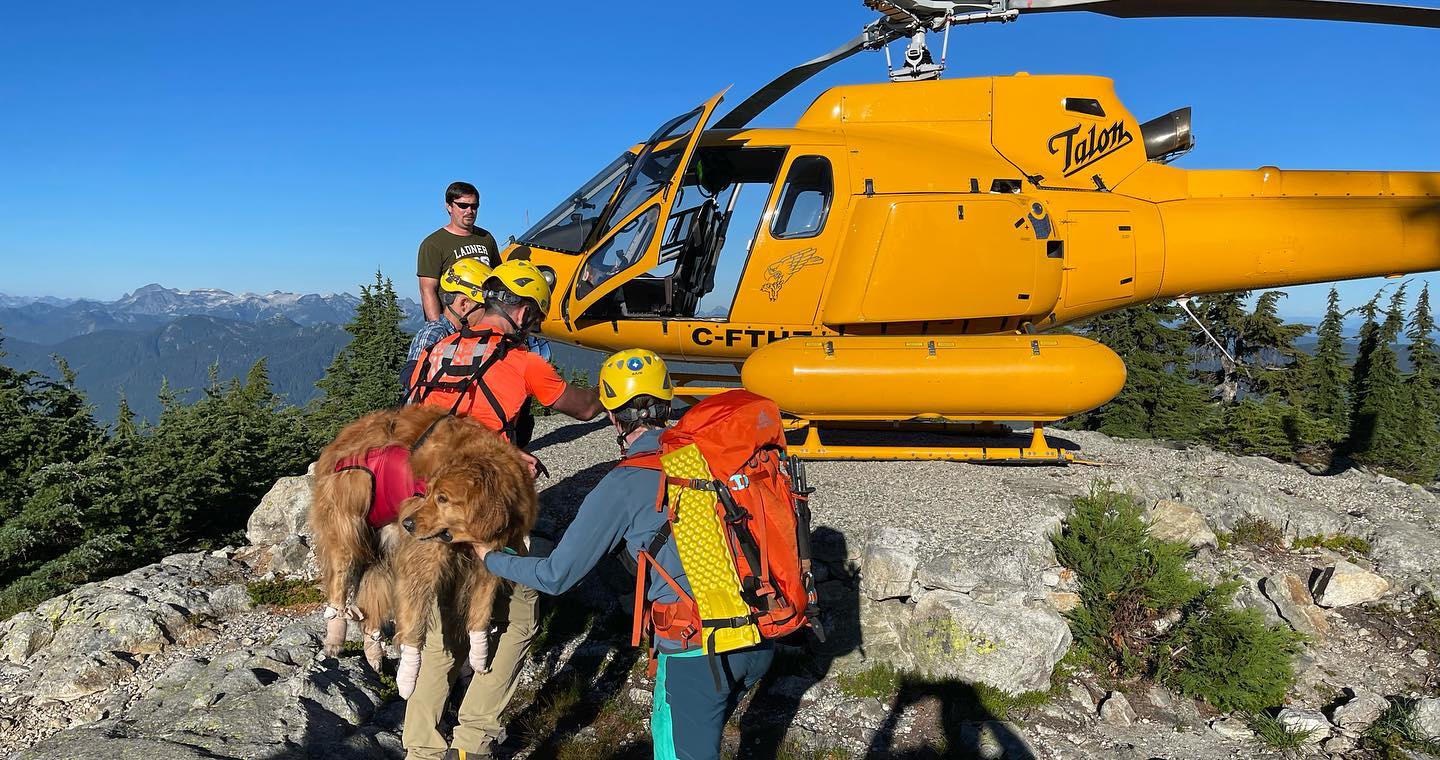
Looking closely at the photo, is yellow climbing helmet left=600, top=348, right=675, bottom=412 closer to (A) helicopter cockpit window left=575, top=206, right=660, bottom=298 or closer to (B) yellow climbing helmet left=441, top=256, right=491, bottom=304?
(B) yellow climbing helmet left=441, top=256, right=491, bottom=304

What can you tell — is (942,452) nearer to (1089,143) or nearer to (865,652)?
(865,652)

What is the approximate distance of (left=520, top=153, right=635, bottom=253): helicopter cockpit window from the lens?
22.9 ft

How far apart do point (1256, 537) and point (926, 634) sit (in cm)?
363

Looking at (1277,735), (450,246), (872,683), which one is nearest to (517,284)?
(450,246)

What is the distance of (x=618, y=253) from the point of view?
6.78 m

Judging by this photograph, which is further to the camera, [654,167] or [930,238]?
[654,167]

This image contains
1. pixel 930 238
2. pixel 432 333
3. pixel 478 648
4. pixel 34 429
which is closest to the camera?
pixel 478 648

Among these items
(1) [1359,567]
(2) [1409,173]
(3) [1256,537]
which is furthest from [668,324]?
(2) [1409,173]

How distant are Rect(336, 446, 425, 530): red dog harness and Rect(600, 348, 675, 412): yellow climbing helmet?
0.74m

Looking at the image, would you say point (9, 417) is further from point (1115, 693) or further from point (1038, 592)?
point (1115, 693)

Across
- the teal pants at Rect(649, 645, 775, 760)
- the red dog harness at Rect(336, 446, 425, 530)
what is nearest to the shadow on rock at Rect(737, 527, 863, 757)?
the teal pants at Rect(649, 645, 775, 760)

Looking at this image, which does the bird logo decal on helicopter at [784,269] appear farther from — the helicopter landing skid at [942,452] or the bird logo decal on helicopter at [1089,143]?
the bird logo decal on helicopter at [1089,143]

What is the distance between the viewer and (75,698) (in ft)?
14.0

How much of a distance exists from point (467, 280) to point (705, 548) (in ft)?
6.41
